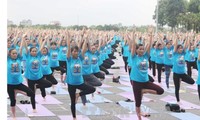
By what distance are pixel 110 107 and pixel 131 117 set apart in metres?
1.26

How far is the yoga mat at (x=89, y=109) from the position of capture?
8859 millimetres

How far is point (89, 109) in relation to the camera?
30.6 feet

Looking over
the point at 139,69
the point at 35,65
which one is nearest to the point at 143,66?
the point at 139,69

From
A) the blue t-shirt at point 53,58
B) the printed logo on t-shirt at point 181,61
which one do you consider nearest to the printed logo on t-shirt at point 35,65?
the blue t-shirt at point 53,58

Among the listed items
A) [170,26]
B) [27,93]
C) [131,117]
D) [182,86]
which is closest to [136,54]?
[131,117]

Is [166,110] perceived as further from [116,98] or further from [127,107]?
[116,98]

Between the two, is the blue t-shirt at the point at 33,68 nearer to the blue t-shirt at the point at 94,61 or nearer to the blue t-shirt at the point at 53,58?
the blue t-shirt at the point at 94,61

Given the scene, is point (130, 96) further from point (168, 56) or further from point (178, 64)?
point (168, 56)

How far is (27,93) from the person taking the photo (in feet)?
24.7

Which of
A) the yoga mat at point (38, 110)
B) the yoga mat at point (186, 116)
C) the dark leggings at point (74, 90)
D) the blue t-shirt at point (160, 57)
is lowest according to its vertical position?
the yoga mat at point (186, 116)

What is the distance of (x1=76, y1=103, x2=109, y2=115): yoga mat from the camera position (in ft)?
29.1

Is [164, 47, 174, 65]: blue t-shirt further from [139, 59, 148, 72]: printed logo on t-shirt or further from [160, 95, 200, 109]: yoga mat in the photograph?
[139, 59, 148, 72]: printed logo on t-shirt

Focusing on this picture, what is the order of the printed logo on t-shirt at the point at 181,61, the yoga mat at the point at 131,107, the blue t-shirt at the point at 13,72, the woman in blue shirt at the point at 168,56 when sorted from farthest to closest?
the woman in blue shirt at the point at 168,56
the printed logo on t-shirt at the point at 181,61
the yoga mat at the point at 131,107
the blue t-shirt at the point at 13,72
